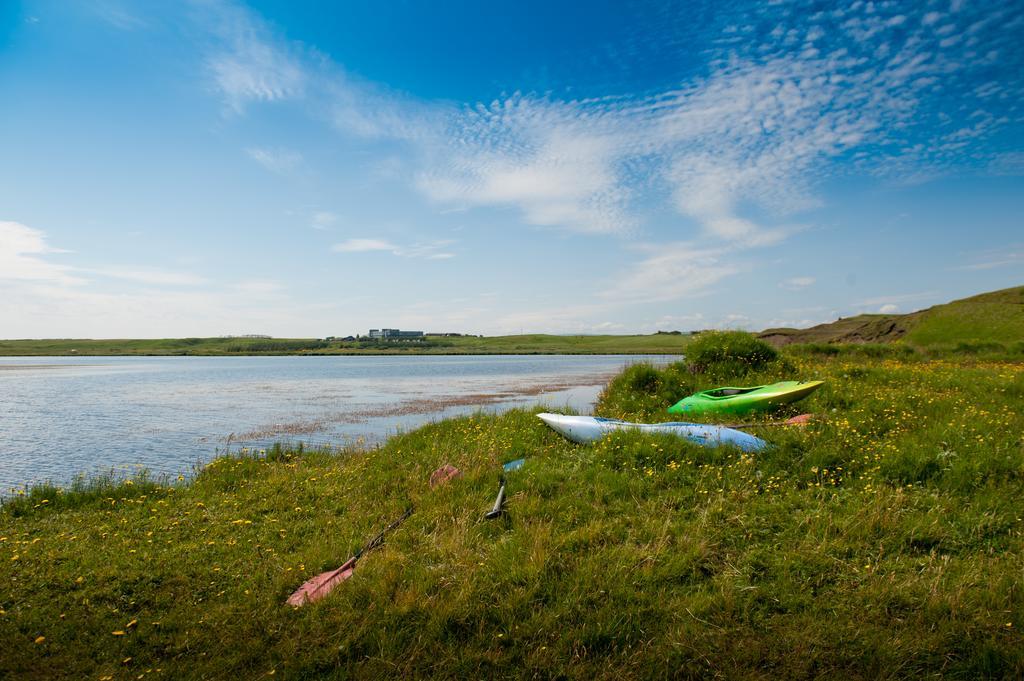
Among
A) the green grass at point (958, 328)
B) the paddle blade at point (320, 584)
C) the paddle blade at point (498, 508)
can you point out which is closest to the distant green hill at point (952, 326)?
the green grass at point (958, 328)

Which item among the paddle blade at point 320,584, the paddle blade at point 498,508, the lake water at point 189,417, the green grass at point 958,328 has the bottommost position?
the lake water at point 189,417

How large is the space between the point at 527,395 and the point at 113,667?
30.1 m

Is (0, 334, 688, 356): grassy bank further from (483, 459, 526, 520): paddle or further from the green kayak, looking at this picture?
(483, 459, 526, 520): paddle


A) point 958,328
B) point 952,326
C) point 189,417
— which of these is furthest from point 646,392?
point 952,326

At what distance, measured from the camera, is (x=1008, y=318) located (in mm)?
39938

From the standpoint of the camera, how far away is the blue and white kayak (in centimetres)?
1012

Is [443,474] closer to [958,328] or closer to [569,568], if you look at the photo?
[569,568]

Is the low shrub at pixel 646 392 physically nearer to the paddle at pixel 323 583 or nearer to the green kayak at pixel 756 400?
the green kayak at pixel 756 400

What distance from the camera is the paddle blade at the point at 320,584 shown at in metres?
6.05

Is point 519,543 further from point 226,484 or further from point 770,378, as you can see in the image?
point 770,378

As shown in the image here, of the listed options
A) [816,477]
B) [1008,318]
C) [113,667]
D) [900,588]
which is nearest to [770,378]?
[816,477]

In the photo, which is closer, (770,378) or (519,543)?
(519,543)

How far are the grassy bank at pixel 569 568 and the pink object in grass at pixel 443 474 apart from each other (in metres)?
0.26

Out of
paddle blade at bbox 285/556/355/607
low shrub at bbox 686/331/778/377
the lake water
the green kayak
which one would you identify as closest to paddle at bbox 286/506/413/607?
paddle blade at bbox 285/556/355/607
